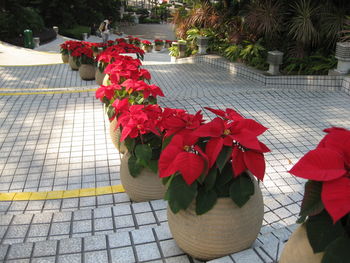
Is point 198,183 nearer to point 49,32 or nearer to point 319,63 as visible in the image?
point 319,63

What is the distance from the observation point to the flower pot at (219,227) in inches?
102

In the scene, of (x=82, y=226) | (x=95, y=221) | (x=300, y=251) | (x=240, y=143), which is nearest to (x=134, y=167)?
(x=95, y=221)

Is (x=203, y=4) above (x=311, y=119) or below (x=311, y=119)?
above

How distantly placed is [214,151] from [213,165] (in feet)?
0.54

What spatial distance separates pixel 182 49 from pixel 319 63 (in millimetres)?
6287

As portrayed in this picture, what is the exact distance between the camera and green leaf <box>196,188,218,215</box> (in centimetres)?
253

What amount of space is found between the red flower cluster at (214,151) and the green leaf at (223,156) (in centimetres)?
2

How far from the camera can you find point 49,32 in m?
25.2

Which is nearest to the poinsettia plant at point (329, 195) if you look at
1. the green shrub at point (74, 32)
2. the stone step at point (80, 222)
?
the stone step at point (80, 222)

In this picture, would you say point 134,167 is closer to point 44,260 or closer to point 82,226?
point 82,226

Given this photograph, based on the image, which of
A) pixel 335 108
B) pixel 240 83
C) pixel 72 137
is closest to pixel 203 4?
pixel 240 83

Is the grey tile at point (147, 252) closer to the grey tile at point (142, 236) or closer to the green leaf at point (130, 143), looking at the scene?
the grey tile at point (142, 236)

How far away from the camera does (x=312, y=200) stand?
1.86 meters

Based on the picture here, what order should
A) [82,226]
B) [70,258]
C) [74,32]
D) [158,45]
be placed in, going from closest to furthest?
[70,258]
[82,226]
[158,45]
[74,32]
